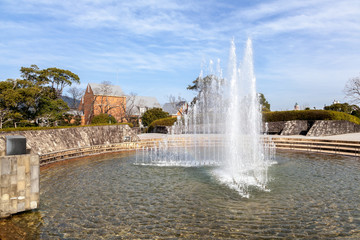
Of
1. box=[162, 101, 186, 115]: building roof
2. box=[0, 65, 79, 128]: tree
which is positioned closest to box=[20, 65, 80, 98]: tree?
box=[0, 65, 79, 128]: tree

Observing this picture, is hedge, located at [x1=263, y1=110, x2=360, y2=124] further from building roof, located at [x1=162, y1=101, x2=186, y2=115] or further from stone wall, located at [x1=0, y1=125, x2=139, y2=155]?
building roof, located at [x1=162, y1=101, x2=186, y2=115]

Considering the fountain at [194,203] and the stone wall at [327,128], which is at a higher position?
the stone wall at [327,128]

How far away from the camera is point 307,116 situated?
23.7m

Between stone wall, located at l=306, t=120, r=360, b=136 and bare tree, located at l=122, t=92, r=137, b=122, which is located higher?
bare tree, located at l=122, t=92, r=137, b=122

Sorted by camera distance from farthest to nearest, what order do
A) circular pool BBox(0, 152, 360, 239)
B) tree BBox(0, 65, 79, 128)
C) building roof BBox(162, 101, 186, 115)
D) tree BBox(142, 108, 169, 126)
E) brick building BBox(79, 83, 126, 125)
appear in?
building roof BBox(162, 101, 186, 115) → brick building BBox(79, 83, 126, 125) → tree BBox(142, 108, 169, 126) → tree BBox(0, 65, 79, 128) → circular pool BBox(0, 152, 360, 239)

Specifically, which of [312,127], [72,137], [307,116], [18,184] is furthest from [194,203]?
Answer: [307,116]

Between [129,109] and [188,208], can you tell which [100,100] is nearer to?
[129,109]

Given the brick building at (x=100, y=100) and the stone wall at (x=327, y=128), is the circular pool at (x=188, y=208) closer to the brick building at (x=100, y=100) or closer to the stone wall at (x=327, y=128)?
the stone wall at (x=327, y=128)

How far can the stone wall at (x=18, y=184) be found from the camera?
5.68 metres

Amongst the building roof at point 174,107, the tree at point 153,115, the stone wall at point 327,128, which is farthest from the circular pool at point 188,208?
the building roof at point 174,107

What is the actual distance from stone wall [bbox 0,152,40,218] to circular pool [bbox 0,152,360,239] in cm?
27

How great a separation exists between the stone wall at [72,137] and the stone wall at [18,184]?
5.86m

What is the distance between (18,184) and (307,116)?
80.2ft

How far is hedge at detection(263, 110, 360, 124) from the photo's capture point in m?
22.5
